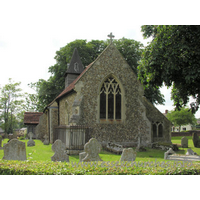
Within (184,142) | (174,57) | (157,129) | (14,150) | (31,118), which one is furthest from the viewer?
(31,118)

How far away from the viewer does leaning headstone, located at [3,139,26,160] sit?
8867 millimetres

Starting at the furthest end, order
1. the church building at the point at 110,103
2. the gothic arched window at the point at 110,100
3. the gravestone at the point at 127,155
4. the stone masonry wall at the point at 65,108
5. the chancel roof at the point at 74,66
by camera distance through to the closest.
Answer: the chancel roof at the point at 74,66 → the stone masonry wall at the point at 65,108 → the gothic arched window at the point at 110,100 → the church building at the point at 110,103 → the gravestone at the point at 127,155

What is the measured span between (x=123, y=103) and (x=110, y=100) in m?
1.08

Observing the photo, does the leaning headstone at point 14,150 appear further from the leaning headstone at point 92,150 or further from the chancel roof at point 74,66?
the chancel roof at point 74,66

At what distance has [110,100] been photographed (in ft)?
55.4

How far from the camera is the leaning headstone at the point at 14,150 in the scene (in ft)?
29.1

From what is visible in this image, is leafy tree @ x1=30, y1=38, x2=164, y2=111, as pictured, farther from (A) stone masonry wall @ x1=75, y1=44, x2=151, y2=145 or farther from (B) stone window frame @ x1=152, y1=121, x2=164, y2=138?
(B) stone window frame @ x1=152, y1=121, x2=164, y2=138

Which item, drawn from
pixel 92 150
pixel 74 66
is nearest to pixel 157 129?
pixel 92 150

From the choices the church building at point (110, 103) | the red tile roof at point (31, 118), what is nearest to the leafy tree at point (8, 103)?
the red tile roof at point (31, 118)

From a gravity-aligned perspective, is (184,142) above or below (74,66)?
below

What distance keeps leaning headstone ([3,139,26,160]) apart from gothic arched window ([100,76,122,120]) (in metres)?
8.29

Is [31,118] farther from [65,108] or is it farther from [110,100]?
[110,100]

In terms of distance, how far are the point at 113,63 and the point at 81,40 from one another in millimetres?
14471

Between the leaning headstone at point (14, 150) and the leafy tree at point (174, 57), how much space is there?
8190mm
